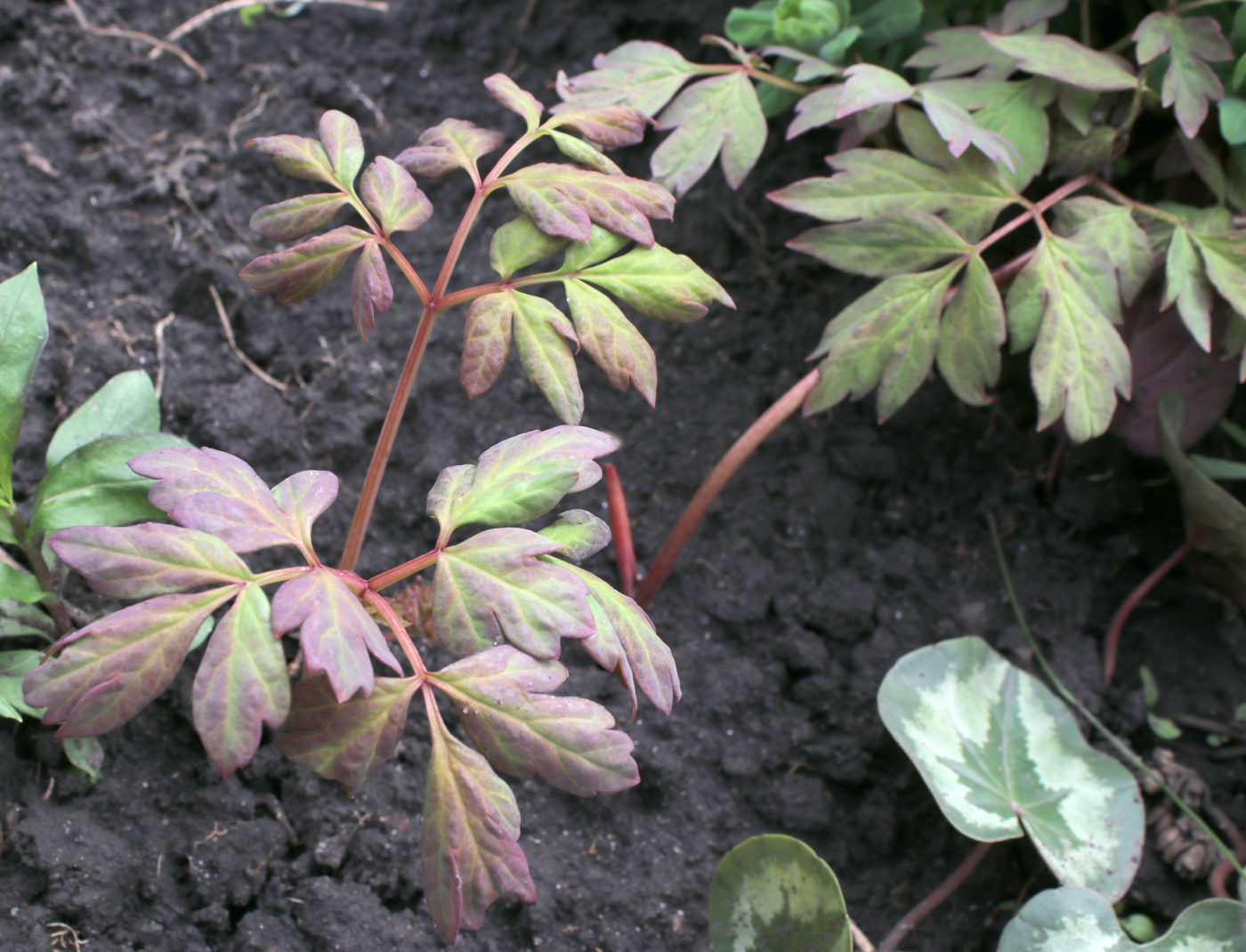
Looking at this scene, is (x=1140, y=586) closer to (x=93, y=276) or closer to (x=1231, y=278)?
(x=1231, y=278)

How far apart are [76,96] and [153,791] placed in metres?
1.33

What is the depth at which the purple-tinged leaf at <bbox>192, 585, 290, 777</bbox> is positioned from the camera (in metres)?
0.79

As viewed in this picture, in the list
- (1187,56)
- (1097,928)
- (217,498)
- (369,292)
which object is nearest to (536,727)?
(217,498)

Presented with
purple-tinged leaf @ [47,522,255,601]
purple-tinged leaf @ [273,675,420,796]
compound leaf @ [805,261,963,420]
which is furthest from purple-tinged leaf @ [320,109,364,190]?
compound leaf @ [805,261,963,420]

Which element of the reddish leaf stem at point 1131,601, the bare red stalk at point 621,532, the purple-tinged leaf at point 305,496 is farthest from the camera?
the reddish leaf stem at point 1131,601

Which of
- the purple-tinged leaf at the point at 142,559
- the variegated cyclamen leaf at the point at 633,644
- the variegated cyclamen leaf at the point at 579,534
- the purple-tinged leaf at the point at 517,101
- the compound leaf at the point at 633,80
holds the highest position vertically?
the purple-tinged leaf at the point at 517,101

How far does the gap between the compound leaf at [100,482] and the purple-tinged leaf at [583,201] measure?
0.54 metres

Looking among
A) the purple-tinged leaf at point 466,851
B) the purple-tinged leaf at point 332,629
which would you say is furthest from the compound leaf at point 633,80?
the purple-tinged leaf at point 466,851

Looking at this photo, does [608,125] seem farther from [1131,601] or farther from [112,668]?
[1131,601]

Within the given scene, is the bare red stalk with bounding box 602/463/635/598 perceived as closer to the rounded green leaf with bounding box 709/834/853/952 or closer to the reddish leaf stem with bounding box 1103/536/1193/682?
the rounded green leaf with bounding box 709/834/853/952

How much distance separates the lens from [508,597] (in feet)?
2.89

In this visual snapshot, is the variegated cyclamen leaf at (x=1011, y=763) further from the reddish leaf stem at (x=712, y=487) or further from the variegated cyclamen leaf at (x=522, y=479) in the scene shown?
the variegated cyclamen leaf at (x=522, y=479)

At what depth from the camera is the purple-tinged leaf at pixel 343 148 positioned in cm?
107

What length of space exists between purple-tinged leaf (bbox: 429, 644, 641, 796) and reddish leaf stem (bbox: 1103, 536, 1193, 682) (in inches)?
42.6
